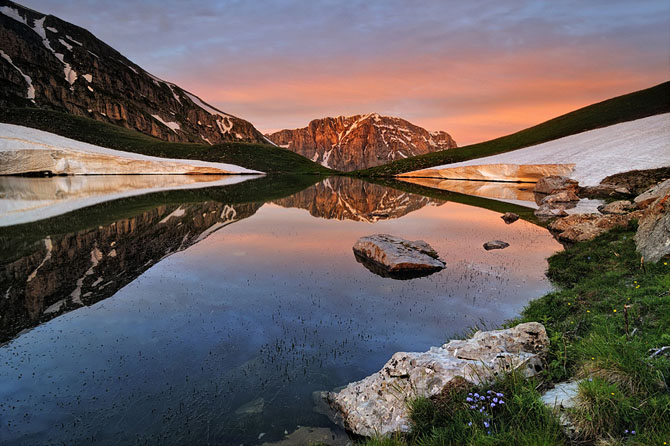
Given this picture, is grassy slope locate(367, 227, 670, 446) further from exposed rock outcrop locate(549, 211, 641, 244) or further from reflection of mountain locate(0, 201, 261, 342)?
exposed rock outcrop locate(549, 211, 641, 244)

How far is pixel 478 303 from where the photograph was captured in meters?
13.4

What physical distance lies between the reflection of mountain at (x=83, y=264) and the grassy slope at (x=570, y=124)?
107216 millimetres

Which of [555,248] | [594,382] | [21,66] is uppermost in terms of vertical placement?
[21,66]

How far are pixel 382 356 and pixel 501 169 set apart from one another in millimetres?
81065

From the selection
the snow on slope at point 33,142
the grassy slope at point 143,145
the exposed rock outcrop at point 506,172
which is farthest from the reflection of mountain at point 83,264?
the grassy slope at point 143,145

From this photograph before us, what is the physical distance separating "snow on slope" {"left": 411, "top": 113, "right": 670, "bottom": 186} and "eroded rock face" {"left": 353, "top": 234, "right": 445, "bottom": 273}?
4899 cm

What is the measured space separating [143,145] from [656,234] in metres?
149

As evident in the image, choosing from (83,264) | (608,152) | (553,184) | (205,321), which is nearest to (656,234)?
(205,321)

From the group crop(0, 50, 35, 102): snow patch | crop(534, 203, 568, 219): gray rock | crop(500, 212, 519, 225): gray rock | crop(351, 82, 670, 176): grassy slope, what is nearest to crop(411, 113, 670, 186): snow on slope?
crop(351, 82, 670, 176): grassy slope

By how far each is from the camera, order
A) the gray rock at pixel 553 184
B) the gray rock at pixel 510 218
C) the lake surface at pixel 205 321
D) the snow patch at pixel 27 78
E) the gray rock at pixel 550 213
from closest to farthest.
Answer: the lake surface at pixel 205 321, the gray rock at pixel 510 218, the gray rock at pixel 550 213, the gray rock at pixel 553 184, the snow patch at pixel 27 78

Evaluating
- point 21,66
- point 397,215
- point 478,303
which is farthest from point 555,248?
point 21,66

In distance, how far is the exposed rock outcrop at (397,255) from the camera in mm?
17438

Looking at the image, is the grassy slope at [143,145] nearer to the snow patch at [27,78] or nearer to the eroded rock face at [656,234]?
the snow patch at [27,78]

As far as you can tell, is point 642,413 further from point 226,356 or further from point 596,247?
point 596,247
